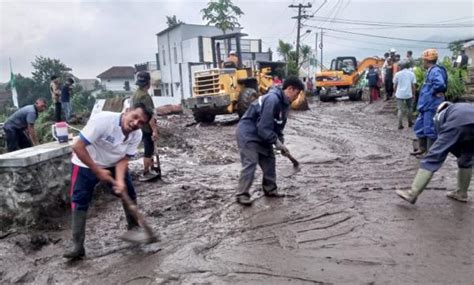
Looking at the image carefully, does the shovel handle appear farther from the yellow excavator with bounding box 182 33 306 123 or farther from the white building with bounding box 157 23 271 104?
the white building with bounding box 157 23 271 104

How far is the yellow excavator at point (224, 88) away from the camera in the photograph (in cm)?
1355

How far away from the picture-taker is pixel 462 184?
492 cm

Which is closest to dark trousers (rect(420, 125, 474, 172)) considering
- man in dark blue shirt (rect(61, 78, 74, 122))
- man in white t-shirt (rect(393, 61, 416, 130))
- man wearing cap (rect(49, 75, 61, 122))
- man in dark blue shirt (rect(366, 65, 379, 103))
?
man in white t-shirt (rect(393, 61, 416, 130))

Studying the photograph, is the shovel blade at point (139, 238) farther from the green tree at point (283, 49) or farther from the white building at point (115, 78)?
the white building at point (115, 78)

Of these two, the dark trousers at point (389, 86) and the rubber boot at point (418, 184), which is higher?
the dark trousers at point (389, 86)

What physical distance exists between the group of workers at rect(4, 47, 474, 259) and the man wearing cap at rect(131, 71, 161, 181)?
0.6 inches

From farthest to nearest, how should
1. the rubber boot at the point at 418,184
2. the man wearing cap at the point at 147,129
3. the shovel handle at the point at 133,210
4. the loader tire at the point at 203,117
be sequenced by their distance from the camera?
the loader tire at the point at 203,117 < the man wearing cap at the point at 147,129 < the rubber boot at the point at 418,184 < the shovel handle at the point at 133,210

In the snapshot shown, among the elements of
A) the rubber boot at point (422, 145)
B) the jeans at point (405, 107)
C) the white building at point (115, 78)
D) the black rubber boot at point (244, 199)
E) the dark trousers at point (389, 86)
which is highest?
the white building at point (115, 78)

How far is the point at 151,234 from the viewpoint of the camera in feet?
13.2

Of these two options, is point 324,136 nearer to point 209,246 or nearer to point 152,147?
point 152,147

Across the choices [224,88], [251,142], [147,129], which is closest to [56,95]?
[224,88]

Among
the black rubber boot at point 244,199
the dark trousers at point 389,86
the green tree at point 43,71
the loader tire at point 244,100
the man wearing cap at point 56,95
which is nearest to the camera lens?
the black rubber boot at point 244,199

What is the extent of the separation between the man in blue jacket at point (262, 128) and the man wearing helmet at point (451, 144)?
1504 millimetres

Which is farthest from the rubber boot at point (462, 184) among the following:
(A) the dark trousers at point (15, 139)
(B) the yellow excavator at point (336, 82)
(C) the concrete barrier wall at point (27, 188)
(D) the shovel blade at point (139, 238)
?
(B) the yellow excavator at point (336, 82)
